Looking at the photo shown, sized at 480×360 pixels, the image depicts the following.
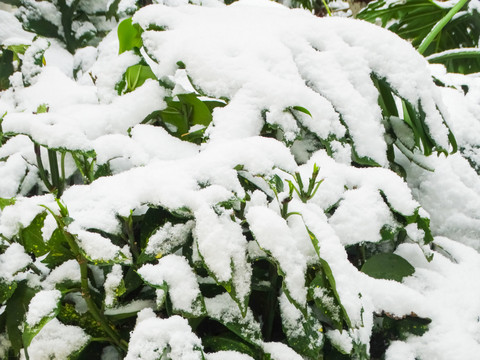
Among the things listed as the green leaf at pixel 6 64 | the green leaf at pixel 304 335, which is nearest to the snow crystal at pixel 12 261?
the green leaf at pixel 304 335

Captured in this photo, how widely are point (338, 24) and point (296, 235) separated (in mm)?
518

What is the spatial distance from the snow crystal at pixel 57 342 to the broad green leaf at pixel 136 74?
480 millimetres

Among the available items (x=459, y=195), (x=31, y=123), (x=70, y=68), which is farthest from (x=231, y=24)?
(x=70, y=68)

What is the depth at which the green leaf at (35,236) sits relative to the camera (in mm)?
563

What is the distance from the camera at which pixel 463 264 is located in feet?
2.39

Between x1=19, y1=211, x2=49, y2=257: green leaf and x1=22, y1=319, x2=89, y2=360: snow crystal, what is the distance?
9 cm

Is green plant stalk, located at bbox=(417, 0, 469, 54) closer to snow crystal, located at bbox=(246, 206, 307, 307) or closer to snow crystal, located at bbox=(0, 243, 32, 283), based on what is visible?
snow crystal, located at bbox=(246, 206, 307, 307)

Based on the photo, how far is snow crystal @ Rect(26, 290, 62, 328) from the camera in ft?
1.59

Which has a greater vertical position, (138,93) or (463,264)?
(138,93)

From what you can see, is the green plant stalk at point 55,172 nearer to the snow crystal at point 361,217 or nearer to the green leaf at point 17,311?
the green leaf at point 17,311

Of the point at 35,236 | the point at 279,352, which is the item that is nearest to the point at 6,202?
the point at 35,236

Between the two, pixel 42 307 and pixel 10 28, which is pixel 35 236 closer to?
pixel 42 307

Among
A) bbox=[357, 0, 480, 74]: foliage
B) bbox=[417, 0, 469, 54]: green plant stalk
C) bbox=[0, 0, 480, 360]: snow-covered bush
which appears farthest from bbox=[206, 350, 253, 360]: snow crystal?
bbox=[357, 0, 480, 74]: foliage

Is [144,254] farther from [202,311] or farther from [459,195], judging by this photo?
[459,195]
